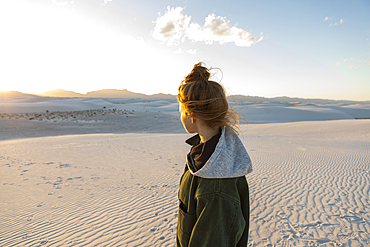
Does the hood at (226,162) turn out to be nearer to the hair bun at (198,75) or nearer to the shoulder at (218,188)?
the shoulder at (218,188)

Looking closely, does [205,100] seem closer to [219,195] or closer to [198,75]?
[198,75]

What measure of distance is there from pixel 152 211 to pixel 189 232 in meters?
2.92

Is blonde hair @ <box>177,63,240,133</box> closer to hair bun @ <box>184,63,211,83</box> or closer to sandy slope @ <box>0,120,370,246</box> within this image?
hair bun @ <box>184,63,211,83</box>

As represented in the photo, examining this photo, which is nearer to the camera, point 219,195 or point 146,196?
point 219,195

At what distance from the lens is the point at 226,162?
100 cm

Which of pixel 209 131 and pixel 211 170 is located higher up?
pixel 209 131

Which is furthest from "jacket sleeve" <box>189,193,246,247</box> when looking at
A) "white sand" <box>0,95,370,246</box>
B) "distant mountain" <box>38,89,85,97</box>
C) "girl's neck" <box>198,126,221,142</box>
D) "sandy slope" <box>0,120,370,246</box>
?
"distant mountain" <box>38,89,85,97</box>

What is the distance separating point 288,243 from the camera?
2.95 m

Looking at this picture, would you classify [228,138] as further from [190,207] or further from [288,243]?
[288,243]

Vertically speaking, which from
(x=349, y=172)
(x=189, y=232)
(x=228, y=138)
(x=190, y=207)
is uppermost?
(x=228, y=138)

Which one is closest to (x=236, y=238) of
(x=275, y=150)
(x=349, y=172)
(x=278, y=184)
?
(x=278, y=184)

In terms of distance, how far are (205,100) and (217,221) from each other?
610mm

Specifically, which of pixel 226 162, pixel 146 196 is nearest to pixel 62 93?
pixel 146 196

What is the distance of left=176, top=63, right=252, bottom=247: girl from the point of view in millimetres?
976
